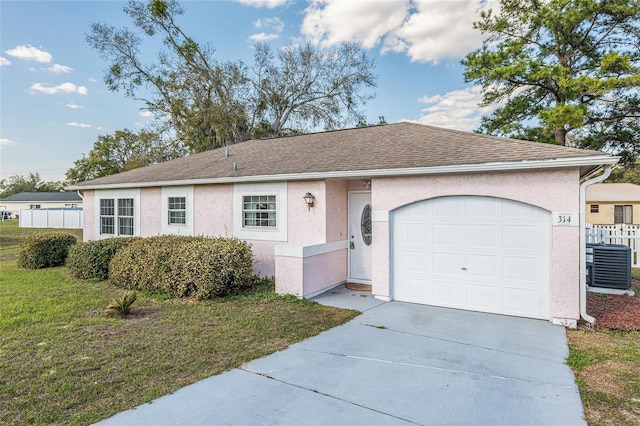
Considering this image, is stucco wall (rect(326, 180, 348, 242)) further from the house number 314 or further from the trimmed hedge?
the house number 314

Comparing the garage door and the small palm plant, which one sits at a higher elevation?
the garage door

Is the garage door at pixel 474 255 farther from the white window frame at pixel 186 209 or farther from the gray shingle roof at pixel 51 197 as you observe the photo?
the gray shingle roof at pixel 51 197

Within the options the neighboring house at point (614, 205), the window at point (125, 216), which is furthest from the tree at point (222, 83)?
the neighboring house at point (614, 205)

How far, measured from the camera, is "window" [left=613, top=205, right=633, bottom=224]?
24438 millimetres

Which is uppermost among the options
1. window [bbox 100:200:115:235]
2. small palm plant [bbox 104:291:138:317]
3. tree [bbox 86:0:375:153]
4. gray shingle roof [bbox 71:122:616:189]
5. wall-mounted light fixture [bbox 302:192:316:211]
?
tree [bbox 86:0:375:153]

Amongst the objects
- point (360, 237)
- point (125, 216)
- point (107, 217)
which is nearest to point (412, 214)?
point (360, 237)

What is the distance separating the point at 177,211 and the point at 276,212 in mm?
3909

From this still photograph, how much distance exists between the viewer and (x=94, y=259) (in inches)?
386

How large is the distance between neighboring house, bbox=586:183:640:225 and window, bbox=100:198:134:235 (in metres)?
29.2

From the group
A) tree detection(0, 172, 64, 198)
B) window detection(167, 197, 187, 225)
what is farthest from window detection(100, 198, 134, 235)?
tree detection(0, 172, 64, 198)

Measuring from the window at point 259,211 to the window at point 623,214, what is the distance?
27277mm

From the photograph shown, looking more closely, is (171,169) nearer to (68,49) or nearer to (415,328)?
(68,49)

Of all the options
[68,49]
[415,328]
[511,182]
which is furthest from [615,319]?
[68,49]

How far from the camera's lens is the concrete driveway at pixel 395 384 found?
3.24 metres
